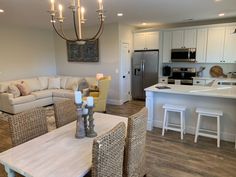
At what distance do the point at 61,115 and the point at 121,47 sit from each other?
12.9ft

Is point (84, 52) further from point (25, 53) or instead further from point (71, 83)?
point (25, 53)

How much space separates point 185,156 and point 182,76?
3620 millimetres

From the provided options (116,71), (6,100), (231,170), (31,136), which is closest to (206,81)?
(116,71)

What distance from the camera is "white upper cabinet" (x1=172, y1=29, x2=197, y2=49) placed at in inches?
218

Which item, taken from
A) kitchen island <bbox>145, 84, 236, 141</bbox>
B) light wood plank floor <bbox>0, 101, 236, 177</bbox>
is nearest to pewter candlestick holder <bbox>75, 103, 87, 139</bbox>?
light wood plank floor <bbox>0, 101, 236, 177</bbox>

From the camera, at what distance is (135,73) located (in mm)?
6324

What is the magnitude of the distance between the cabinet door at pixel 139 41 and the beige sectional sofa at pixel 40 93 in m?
1.99

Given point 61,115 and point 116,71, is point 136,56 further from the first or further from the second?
point 61,115

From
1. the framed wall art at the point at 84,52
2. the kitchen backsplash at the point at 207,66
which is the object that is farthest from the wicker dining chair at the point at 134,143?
the kitchen backsplash at the point at 207,66

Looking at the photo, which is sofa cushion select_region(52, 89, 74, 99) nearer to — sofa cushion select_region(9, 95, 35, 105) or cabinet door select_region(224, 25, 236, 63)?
sofa cushion select_region(9, 95, 35, 105)

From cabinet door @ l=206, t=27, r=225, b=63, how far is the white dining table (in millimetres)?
5063

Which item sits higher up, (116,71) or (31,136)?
(116,71)

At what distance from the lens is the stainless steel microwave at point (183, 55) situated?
560 centimetres

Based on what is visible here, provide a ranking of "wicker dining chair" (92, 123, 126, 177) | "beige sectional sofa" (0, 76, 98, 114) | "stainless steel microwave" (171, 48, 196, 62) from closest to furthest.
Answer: "wicker dining chair" (92, 123, 126, 177), "beige sectional sofa" (0, 76, 98, 114), "stainless steel microwave" (171, 48, 196, 62)
